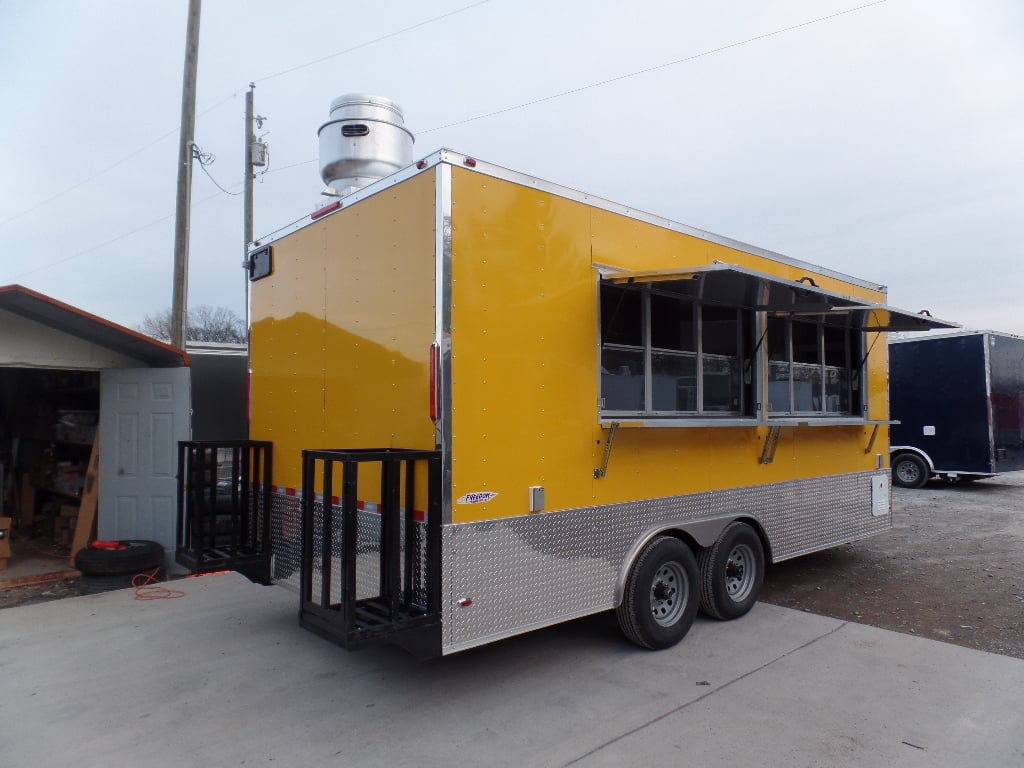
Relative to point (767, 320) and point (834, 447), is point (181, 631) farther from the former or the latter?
point (834, 447)

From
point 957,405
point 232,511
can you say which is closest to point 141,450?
point 232,511

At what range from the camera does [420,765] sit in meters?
3.32

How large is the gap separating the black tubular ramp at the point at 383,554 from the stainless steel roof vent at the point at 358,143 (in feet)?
7.47

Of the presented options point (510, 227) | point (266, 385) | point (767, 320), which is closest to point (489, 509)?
point (510, 227)

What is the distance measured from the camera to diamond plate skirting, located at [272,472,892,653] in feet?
11.9

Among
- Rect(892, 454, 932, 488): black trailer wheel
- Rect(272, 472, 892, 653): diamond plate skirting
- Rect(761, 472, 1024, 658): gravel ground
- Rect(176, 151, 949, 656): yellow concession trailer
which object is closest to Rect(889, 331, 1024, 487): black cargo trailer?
Rect(892, 454, 932, 488): black trailer wheel

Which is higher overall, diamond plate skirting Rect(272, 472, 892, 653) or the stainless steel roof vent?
the stainless steel roof vent

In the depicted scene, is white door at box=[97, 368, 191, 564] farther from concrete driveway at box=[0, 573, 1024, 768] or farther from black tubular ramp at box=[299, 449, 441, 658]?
black tubular ramp at box=[299, 449, 441, 658]

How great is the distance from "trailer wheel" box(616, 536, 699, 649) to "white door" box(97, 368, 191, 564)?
5.14 meters

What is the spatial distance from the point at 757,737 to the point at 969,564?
17.3ft

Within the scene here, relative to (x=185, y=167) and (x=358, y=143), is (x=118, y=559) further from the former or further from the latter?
(x=185, y=167)

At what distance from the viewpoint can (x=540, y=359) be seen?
406cm

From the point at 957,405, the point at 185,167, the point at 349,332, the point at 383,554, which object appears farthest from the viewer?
the point at 957,405

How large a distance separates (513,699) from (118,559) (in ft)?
14.8
